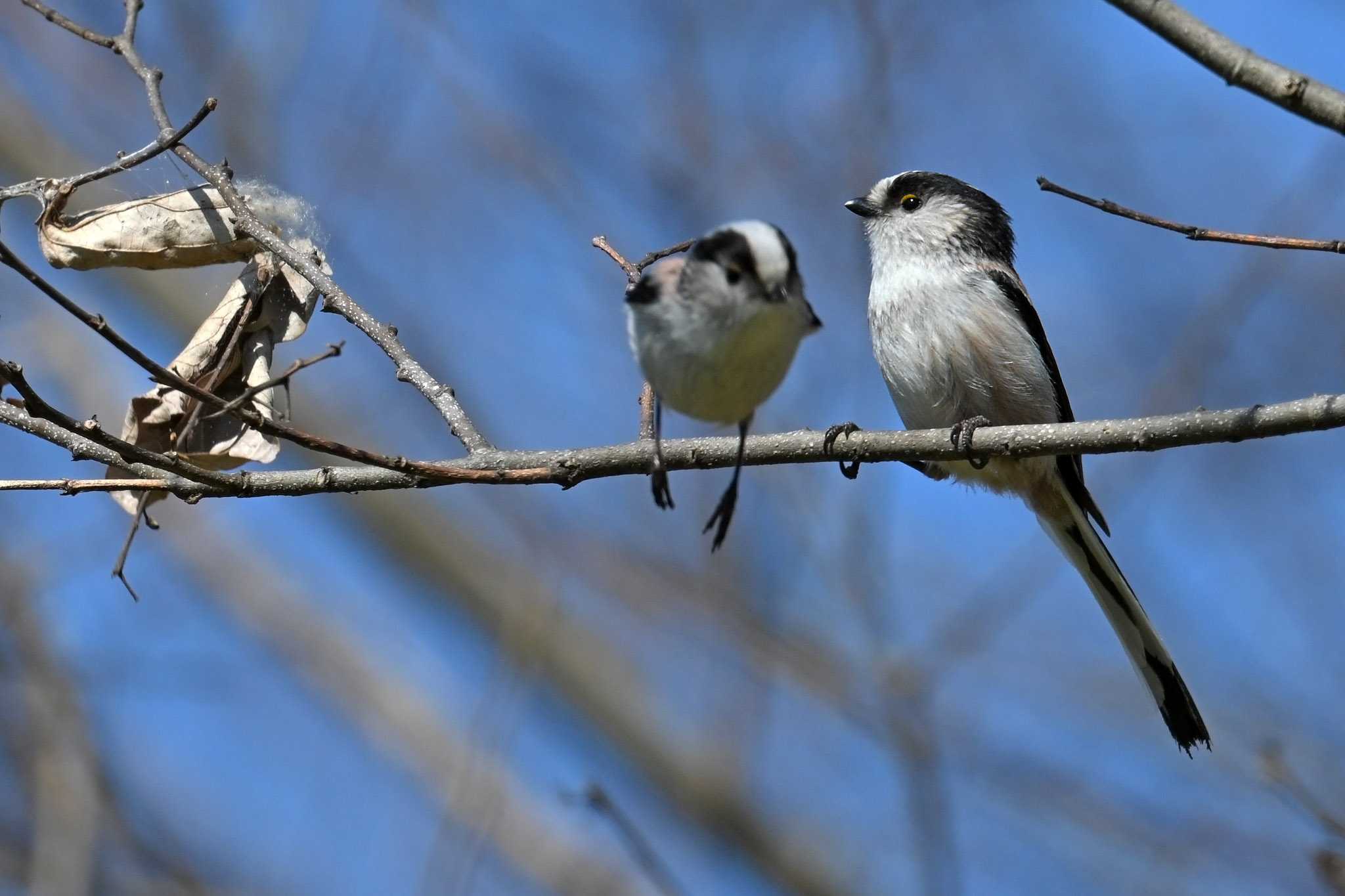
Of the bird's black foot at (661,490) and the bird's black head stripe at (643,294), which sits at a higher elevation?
the bird's black head stripe at (643,294)

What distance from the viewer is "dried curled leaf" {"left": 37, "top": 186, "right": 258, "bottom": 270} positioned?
2.89 m

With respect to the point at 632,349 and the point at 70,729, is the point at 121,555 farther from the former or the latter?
the point at 70,729

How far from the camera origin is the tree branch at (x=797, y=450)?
2.40 metres

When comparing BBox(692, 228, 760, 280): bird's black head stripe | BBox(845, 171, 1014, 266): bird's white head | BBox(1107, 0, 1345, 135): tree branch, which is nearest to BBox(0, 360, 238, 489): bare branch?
BBox(692, 228, 760, 280): bird's black head stripe

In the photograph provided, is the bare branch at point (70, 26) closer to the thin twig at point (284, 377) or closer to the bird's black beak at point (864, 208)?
the thin twig at point (284, 377)

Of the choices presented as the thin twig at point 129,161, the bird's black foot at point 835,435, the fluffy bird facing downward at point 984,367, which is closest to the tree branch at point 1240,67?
the bird's black foot at point 835,435

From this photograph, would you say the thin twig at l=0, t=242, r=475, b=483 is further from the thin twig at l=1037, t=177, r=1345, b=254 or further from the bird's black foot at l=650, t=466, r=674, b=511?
the thin twig at l=1037, t=177, r=1345, b=254

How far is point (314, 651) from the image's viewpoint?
8570 mm

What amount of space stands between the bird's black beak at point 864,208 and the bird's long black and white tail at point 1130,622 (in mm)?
1188

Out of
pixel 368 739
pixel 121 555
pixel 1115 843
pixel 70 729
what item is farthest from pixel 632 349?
pixel 368 739

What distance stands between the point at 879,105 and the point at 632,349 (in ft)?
13.2

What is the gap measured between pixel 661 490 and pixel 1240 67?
118cm

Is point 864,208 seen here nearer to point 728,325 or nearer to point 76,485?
point 728,325

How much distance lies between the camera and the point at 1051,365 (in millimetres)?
4266
